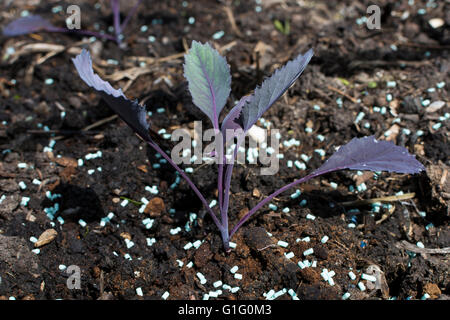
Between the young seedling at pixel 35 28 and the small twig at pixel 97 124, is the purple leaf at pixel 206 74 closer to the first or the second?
the small twig at pixel 97 124

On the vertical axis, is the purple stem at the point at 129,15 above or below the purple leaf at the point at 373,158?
above

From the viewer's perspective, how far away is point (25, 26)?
1.83m

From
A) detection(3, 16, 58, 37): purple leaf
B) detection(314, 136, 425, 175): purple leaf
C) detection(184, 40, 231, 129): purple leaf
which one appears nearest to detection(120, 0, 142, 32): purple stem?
detection(3, 16, 58, 37): purple leaf

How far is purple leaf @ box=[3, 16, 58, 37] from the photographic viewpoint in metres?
1.79

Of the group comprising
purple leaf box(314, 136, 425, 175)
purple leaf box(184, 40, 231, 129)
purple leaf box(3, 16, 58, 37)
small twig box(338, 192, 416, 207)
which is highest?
purple leaf box(184, 40, 231, 129)

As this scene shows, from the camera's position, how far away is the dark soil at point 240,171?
3.89ft

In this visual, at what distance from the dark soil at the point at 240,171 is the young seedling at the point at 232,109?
7.5 inches

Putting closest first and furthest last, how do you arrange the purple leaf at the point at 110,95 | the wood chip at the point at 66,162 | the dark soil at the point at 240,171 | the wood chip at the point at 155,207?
the purple leaf at the point at 110,95
the dark soil at the point at 240,171
the wood chip at the point at 155,207
the wood chip at the point at 66,162

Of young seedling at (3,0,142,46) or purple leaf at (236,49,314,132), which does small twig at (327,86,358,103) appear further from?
young seedling at (3,0,142,46)

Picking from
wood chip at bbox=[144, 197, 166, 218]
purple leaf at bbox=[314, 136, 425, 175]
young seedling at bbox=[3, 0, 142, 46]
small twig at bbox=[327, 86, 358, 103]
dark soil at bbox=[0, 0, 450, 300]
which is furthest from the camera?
young seedling at bbox=[3, 0, 142, 46]

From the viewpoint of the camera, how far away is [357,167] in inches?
43.7

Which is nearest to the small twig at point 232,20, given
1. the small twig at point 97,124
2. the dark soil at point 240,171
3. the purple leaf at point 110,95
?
the dark soil at point 240,171
